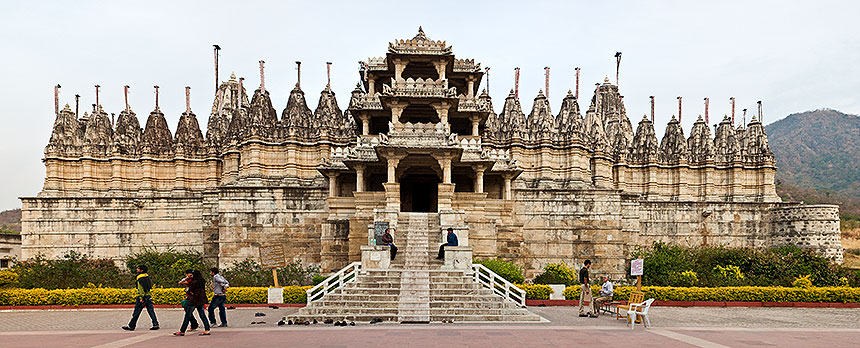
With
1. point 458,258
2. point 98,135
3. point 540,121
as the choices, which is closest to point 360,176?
point 458,258

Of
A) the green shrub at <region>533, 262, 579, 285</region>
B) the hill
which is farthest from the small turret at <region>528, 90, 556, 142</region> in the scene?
the hill

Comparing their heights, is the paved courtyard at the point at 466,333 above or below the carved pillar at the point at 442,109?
below

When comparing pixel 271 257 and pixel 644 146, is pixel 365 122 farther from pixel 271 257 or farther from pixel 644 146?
pixel 644 146

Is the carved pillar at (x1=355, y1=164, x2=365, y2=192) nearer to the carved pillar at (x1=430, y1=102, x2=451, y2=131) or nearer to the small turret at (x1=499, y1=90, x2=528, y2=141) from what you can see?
the carved pillar at (x1=430, y1=102, x2=451, y2=131)

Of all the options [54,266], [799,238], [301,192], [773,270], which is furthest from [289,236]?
[799,238]

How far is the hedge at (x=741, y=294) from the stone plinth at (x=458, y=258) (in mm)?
4502

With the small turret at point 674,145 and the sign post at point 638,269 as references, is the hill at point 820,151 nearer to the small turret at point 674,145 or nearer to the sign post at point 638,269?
the small turret at point 674,145

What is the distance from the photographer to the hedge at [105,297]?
19.8 meters

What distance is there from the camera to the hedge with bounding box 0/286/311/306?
64.8 ft

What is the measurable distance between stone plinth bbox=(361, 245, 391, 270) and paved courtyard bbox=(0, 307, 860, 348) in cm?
300

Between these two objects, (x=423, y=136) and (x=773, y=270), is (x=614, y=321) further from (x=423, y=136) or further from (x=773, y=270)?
(x=773, y=270)

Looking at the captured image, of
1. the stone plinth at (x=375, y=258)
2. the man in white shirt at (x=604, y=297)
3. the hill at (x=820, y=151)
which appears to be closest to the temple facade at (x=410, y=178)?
the stone plinth at (x=375, y=258)

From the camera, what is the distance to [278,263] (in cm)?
2186

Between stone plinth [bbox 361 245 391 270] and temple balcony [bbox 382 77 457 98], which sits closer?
stone plinth [bbox 361 245 391 270]
